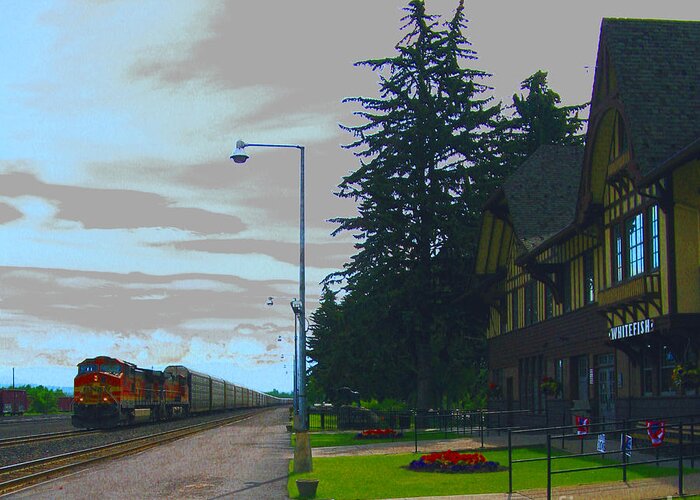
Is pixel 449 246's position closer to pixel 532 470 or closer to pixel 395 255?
pixel 395 255

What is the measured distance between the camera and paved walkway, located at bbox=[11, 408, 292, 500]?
63.3ft

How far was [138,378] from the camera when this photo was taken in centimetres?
5578

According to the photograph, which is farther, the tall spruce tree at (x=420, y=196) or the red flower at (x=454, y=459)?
the tall spruce tree at (x=420, y=196)

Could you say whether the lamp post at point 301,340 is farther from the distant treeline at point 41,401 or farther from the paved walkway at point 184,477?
the distant treeline at point 41,401

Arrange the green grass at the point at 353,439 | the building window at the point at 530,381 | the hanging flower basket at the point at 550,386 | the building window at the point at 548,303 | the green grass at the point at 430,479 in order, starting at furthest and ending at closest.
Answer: the building window at the point at 530,381 → the building window at the point at 548,303 → the green grass at the point at 353,439 → the hanging flower basket at the point at 550,386 → the green grass at the point at 430,479

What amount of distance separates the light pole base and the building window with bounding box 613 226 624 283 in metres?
10.9

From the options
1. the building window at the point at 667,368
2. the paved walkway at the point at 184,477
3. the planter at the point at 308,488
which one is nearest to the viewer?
the planter at the point at 308,488

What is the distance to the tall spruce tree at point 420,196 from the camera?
4953 centimetres

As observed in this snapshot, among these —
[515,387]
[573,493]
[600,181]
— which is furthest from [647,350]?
[515,387]

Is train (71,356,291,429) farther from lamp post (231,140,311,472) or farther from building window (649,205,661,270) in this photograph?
building window (649,205,661,270)

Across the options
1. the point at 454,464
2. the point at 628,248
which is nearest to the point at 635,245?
the point at 628,248

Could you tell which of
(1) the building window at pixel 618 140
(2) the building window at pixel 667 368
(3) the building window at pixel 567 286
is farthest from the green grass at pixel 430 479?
(3) the building window at pixel 567 286

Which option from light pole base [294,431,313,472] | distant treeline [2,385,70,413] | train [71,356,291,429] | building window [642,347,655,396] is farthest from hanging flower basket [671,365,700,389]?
distant treeline [2,385,70,413]

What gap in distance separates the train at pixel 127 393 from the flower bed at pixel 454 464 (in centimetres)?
3149
